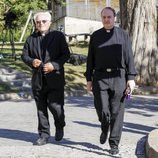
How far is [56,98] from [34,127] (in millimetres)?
2124

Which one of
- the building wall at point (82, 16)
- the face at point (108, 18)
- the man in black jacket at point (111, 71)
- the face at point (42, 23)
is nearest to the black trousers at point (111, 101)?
the man in black jacket at point (111, 71)

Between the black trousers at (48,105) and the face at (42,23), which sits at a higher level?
the face at (42,23)

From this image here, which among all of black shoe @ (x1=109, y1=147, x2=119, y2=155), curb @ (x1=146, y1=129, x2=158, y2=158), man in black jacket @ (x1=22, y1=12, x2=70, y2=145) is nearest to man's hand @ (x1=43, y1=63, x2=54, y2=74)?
man in black jacket @ (x1=22, y1=12, x2=70, y2=145)

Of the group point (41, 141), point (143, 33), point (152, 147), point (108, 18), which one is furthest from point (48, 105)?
point (143, 33)

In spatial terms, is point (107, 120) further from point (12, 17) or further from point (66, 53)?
point (12, 17)

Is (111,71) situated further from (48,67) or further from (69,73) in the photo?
(69,73)

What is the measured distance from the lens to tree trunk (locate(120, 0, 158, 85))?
15562 millimetres

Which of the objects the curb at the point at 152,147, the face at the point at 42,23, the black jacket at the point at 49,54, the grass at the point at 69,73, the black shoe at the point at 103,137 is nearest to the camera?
the curb at the point at 152,147

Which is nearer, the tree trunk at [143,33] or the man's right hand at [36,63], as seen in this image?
the man's right hand at [36,63]

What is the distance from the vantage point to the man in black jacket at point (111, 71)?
23.5 ft

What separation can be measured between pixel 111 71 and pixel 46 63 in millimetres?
1056

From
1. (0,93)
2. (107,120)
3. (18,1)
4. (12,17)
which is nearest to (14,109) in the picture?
(0,93)

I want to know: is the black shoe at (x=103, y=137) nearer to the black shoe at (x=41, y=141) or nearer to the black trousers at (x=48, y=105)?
the black trousers at (x=48, y=105)

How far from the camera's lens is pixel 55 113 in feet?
26.0
